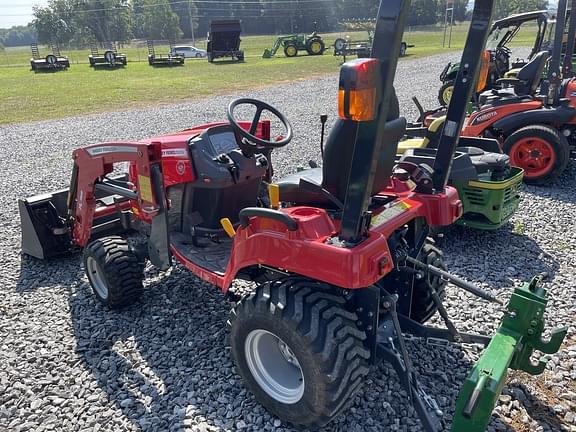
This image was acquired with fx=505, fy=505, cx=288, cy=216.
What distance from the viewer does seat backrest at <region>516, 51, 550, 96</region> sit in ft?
23.4

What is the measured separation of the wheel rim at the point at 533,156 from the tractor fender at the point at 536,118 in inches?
11.0

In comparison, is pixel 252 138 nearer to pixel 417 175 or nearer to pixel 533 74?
pixel 417 175

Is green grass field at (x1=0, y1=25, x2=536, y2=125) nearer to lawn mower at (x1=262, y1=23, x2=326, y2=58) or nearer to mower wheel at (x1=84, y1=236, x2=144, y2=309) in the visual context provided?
lawn mower at (x1=262, y1=23, x2=326, y2=58)

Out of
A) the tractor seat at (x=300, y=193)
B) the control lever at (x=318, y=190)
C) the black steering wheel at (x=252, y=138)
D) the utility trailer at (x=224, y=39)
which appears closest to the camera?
the control lever at (x=318, y=190)

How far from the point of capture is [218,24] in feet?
94.9

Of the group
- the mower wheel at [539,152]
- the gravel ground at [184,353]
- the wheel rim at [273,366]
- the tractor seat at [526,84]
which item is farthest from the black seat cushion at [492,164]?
the wheel rim at [273,366]

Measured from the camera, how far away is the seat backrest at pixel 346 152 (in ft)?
8.02

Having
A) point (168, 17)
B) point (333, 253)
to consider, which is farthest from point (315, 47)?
point (168, 17)

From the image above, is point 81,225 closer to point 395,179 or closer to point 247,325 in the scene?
point 247,325

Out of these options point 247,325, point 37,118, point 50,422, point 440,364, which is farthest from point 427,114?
point 37,118

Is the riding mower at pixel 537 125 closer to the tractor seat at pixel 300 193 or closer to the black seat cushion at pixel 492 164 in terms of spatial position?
the black seat cushion at pixel 492 164

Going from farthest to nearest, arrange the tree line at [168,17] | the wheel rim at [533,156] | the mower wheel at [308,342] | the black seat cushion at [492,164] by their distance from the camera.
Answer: the tree line at [168,17], the wheel rim at [533,156], the black seat cushion at [492,164], the mower wheel at [308,342]

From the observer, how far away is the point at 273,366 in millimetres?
2863

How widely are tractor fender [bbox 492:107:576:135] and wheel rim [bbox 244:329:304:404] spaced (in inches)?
200
